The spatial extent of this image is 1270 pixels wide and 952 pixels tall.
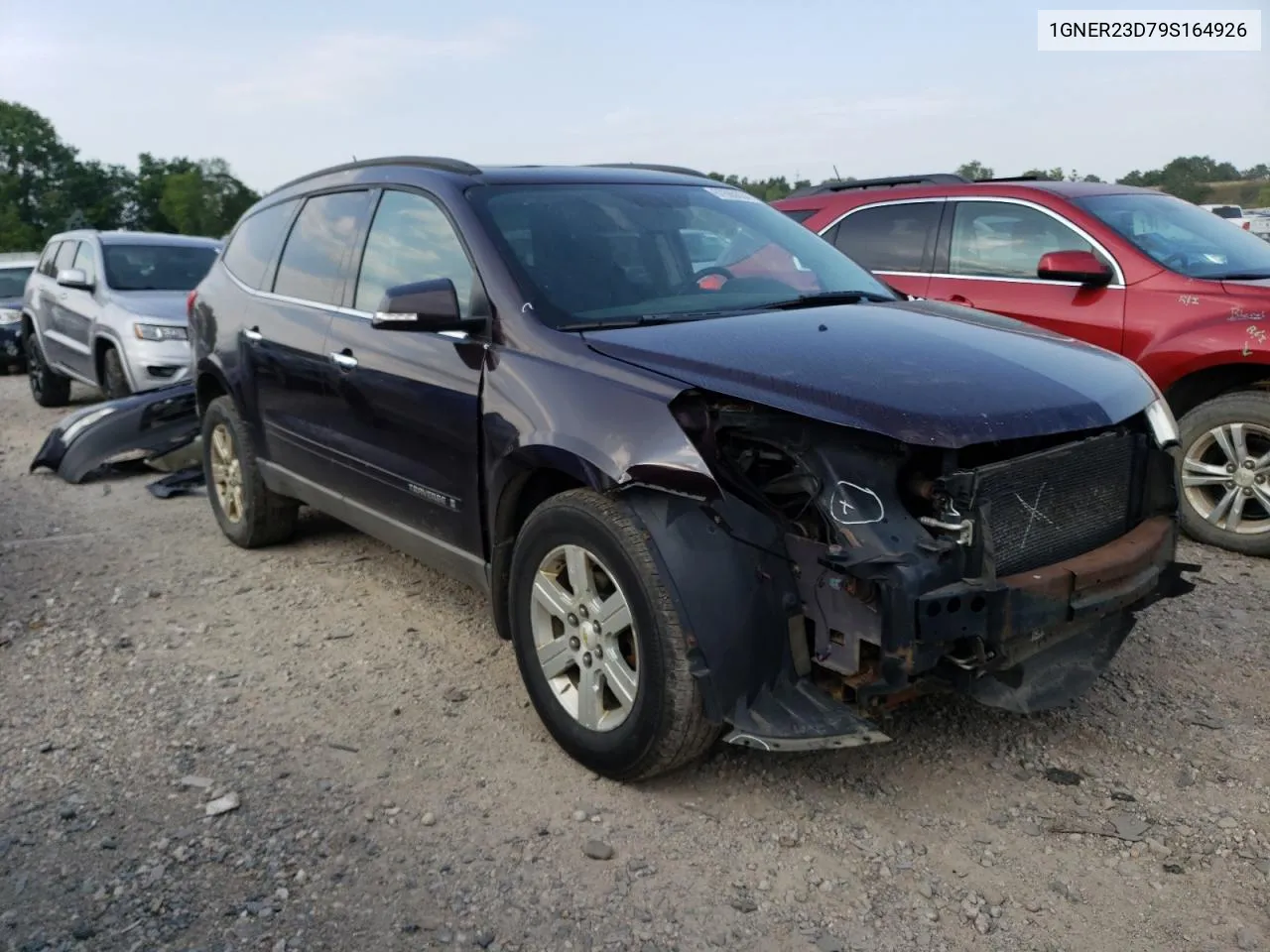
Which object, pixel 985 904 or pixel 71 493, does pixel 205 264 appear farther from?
pixel 985 904

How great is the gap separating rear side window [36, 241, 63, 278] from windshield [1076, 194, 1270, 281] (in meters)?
10.1

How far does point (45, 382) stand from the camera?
11.6 metres

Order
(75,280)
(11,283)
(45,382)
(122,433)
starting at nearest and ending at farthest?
1. (122,433)
2. (75,280)
3. (45,382)
4. (11,283)

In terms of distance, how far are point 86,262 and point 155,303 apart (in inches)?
64.4

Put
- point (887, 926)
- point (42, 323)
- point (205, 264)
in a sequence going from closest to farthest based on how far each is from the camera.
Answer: point (887, 926) < point (205, 264) < point (42, 323)

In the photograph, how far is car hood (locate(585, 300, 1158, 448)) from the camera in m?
2.80

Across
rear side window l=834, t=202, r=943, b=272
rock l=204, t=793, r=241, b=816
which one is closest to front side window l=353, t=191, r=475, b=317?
rock l=204, t=793, r=241, b=816

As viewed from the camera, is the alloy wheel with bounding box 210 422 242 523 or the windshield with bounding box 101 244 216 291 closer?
the alloy wheel with bounding box 210 422 242 523

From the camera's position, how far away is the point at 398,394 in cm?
404

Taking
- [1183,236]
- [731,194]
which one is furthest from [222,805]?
[1183,236]

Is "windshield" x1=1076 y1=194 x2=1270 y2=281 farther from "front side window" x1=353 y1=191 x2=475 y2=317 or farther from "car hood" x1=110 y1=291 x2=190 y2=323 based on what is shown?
"car hood" x1=110 y1=291 x2=190 y2=323

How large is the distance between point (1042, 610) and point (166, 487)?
6.08m

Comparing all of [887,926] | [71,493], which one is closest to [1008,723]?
[887,926]

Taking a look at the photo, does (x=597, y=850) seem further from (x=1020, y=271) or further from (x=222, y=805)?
(x=1020, y=271)
